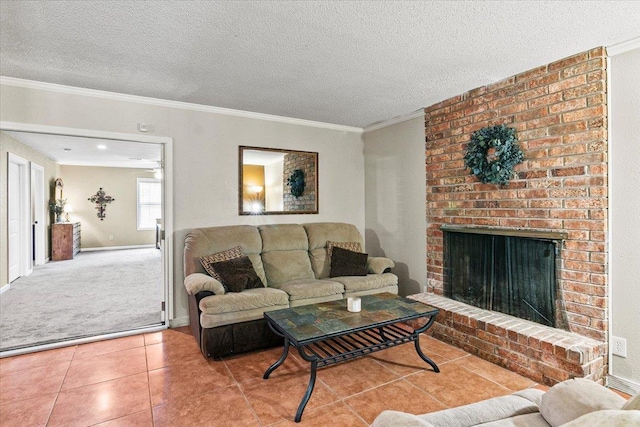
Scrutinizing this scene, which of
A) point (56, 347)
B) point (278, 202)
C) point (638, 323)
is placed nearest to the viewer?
point (638, 323)

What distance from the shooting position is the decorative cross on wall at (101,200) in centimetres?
912

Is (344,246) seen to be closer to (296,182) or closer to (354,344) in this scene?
(296,182)

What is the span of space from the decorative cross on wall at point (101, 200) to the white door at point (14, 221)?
314cm

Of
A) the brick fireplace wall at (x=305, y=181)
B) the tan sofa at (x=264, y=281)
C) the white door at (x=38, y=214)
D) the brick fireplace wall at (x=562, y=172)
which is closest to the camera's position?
the brick fireplace wall at (x=562, y=172)

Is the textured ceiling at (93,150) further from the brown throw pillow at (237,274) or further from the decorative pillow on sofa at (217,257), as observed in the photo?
the brown throw pillow at (237,274)

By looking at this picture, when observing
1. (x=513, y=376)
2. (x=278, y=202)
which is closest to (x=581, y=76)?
(x=513, y=376)

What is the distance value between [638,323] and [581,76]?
5.99ft

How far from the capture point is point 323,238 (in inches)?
168

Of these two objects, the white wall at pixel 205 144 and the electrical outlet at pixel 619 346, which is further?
the white wall at pixel 205 144

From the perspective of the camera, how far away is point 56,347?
3.11 m

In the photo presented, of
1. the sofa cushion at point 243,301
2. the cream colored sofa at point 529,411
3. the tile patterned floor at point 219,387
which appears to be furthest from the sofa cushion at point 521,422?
the sofa cushion at point 243,301

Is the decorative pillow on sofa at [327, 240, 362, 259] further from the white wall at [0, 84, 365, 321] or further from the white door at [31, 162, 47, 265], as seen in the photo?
the white door at [31, 162, 47, 265]

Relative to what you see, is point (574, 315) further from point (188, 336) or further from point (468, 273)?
point (188, 336)

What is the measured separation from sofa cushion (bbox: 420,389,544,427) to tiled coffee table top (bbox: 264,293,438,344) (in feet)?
3.46
